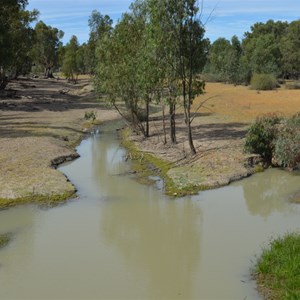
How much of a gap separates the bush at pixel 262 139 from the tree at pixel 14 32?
32.1 m

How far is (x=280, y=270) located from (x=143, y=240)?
16.4 ft

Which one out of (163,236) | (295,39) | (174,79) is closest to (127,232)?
(163,236)

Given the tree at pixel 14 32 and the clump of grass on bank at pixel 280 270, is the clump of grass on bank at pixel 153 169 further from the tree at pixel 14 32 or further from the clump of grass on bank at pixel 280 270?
the tree at pixel 14 32

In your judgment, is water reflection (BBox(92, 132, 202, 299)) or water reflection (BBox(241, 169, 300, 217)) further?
water reflection (BBox(241, 169, 300, 217))

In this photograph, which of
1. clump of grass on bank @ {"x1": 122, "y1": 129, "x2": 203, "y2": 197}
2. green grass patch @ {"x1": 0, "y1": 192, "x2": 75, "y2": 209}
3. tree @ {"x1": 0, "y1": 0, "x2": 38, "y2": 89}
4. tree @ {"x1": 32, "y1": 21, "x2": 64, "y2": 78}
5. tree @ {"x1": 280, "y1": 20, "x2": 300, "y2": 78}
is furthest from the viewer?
tree @ {"x1": 32, "y1": 21, "x2": 64, "y2": 78}

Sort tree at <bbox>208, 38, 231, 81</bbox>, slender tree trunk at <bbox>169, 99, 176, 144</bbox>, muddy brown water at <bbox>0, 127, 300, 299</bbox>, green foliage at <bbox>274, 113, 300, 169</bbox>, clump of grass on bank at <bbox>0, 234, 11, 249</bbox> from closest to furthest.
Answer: muddy brown water at <bbox>0, 127, 300, 299</bbox> → clump of grass on bank at <bbox>0, 234, 11, 249</bbox> → green foliage at <bbox>274, 113, 300, 169</bbox> → slender tree trunk at <bbox>169, 99, 176, 144</bbox> → tree at <bbox>208, 38, 231, 81</bbox>

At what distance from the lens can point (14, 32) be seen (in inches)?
2301

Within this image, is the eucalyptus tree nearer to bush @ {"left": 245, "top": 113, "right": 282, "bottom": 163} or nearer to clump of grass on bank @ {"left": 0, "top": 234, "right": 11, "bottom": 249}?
bush @ {"left": 245, "top": 113, "right": 282, "bottom": 163}

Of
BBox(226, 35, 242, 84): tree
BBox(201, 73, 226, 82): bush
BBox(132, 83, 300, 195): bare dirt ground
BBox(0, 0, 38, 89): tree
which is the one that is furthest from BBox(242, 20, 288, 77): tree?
BBox(0, 0, 38, 89): tree

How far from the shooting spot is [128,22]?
3158 cm

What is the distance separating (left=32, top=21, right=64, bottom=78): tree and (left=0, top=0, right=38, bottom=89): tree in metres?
35.3

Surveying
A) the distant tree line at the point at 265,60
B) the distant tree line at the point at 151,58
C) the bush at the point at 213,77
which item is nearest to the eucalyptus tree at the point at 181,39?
the distant tree line at the point at 151,58

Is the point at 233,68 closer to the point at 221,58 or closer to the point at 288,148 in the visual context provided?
the point at 221,58

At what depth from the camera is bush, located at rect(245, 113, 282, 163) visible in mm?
24156
